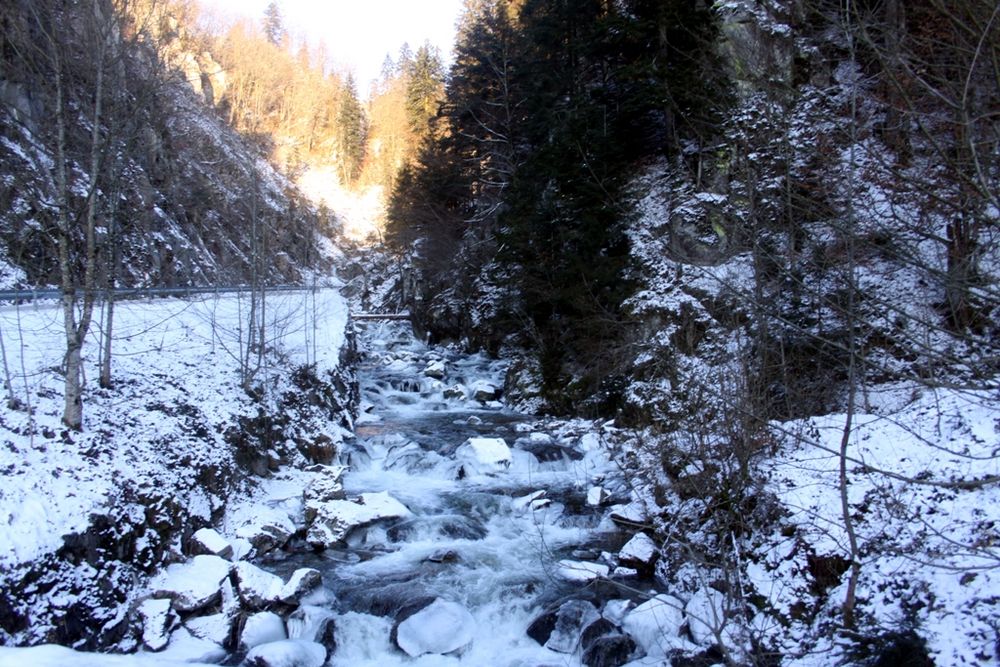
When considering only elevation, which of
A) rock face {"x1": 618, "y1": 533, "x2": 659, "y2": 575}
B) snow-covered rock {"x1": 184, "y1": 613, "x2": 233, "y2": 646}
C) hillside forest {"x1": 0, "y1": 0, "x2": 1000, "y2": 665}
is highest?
hillside forest {"x1": 0, "y1": 0, "x2": 1000, "y2": 665}

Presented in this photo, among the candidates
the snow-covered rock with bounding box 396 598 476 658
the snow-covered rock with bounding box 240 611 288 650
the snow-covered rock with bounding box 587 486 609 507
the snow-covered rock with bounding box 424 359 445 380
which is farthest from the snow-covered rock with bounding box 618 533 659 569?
the snow-covered rock with bounding box 424 359 445 380

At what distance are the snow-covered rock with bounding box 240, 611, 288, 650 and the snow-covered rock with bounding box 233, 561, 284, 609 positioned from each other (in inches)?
9.9

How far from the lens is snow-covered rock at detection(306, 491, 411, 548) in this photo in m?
9.59

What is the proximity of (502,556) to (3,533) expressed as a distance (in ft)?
20.2

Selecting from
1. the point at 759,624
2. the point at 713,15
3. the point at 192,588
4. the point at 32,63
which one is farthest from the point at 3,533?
the point at 713,15

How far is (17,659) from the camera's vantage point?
5.49 meters

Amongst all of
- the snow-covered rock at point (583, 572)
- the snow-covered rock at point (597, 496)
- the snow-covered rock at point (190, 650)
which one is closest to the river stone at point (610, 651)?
the snow-covered rock at point (583, 572)

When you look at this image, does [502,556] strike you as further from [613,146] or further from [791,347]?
[613,146]

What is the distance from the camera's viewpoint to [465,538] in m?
9.77

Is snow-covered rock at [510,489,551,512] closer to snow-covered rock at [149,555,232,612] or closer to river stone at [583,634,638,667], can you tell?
river stone at [583,634,638,667]

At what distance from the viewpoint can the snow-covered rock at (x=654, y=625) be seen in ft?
22.2

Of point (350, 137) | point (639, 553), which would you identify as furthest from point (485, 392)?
point (350, 137)

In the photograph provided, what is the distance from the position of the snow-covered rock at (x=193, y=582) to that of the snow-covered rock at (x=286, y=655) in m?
1.17

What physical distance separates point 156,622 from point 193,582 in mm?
708
